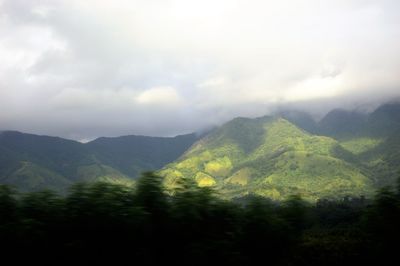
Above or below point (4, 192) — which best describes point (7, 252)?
below

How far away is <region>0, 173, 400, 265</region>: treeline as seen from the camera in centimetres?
1358

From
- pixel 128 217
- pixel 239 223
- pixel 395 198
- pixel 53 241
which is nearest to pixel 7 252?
→ pixel 53 241

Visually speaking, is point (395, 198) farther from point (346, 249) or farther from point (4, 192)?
point (4, 192)

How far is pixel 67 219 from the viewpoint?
553 inches

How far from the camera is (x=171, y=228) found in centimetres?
1480

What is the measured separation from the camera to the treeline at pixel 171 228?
535 inches

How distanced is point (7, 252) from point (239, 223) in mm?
7319

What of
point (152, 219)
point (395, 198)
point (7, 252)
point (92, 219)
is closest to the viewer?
point (7, 252)

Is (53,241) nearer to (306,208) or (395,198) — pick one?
(306,208)

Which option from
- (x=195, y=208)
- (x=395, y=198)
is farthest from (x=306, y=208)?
(x=195, y=208)

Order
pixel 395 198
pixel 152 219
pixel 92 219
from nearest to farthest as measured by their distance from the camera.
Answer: pixel 92 219 → pixel 152 219 → pixel 395 198

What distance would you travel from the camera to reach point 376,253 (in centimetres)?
1580

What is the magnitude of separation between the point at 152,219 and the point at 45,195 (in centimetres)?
346

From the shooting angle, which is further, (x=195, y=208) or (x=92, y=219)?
(x=195, y=208)
